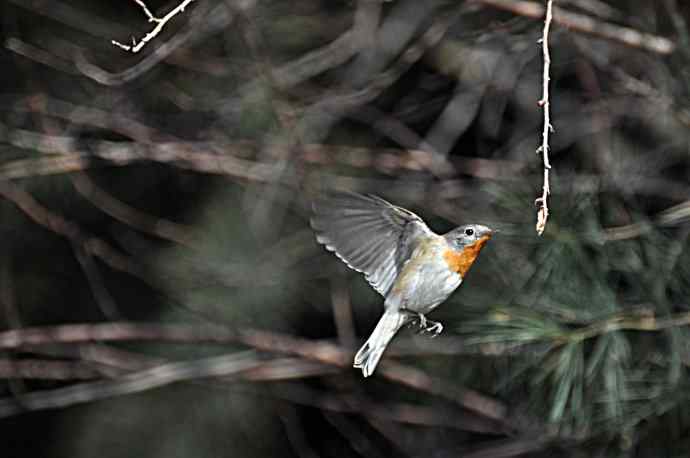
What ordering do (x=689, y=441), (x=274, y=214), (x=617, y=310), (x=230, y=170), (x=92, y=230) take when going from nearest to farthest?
1. (x=617, y=310)
2. (x=689, y=441)
3. (x=230, y=170)
4. (x=274, y=214)
5. (x=92, y=230)

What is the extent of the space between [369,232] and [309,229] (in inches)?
60.2

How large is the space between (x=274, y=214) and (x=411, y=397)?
2.09 ft

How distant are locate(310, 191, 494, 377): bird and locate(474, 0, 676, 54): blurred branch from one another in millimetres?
696

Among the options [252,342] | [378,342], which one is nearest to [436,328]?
[378,342]

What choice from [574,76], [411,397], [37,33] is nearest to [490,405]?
[411,397]

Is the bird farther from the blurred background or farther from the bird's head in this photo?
the blurred background

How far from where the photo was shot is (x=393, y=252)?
1.94 meters

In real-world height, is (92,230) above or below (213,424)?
above

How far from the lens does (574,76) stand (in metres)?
3.26

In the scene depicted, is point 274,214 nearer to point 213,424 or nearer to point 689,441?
point 213,424

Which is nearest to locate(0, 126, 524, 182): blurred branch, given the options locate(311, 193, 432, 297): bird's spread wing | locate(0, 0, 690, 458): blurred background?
locate(0, 0, 690, 458): blurred background

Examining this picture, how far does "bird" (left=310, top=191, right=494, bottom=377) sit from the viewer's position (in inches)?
71.0

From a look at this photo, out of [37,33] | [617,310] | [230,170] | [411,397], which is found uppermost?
[37,33]

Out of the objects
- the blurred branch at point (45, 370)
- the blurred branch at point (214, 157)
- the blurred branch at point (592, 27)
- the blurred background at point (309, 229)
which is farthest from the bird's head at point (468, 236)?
the blurred branch at point (45, 370)
